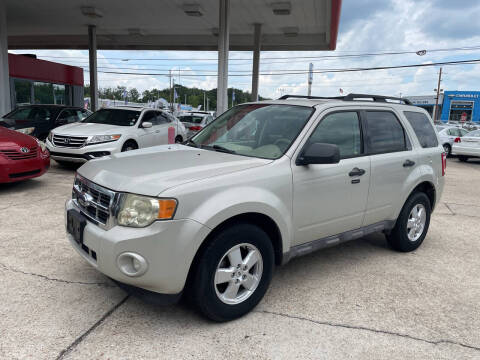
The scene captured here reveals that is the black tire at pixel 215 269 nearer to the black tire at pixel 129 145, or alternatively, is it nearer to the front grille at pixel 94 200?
the front grille at pixel 94 200

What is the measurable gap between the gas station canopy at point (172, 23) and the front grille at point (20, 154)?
11346 mm

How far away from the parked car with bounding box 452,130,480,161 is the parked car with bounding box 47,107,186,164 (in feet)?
40.3

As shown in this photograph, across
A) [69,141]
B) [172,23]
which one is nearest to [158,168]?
[69,141]

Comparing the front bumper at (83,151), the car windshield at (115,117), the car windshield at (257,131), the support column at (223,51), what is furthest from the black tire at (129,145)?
the support column at (223,51)

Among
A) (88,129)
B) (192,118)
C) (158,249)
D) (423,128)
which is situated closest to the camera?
(158,249)

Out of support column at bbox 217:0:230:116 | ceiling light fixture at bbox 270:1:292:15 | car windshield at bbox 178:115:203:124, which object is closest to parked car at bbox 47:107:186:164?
car windshield at bbox 178:115:203:124

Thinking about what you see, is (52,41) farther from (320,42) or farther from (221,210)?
(221,210)

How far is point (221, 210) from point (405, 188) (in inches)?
105

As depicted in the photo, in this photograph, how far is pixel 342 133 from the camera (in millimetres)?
3998

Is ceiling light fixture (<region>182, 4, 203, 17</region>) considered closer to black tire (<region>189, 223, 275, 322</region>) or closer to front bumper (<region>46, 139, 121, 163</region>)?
front bumper (<region>46, 139, 121, 163</region>)

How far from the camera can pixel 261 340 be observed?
2.91 meters

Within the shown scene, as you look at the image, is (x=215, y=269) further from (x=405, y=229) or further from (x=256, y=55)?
(x=256, y=55)

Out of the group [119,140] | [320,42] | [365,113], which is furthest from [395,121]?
[320,42]

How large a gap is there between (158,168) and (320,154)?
132 cm
